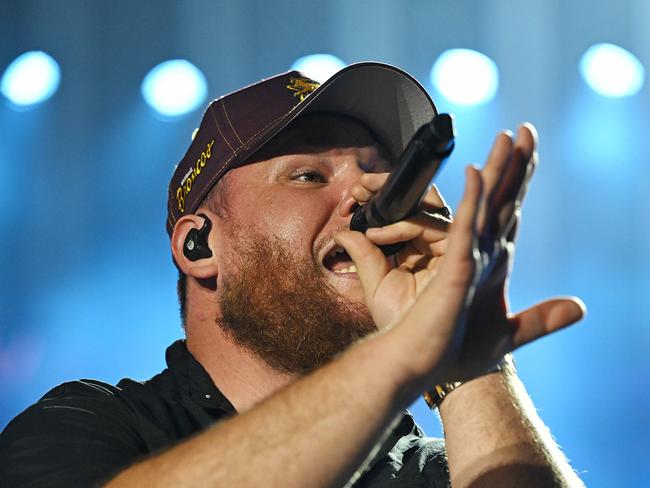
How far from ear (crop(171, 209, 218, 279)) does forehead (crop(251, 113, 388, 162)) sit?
19 centimetres

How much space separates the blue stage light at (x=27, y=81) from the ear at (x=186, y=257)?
1.64 metres

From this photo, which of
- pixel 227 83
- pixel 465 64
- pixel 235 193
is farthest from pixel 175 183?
pixel 465 64

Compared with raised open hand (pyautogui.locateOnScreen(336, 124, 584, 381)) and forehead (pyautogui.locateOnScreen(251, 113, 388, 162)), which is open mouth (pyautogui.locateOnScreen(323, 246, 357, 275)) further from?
raised open hand (pyautogui.locateOnScreen(336, 124, 584, 381))

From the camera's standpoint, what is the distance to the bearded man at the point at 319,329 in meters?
1.06

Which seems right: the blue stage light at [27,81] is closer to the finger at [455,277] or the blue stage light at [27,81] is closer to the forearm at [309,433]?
the forearm at [309,433]

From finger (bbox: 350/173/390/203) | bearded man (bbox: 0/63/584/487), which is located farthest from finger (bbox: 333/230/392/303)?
finger (bbox: 350/173/390/203)

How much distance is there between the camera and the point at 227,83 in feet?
12.0

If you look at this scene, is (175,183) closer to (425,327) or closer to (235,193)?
(235,193)

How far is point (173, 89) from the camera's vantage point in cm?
360

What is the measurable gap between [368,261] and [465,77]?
242 cm

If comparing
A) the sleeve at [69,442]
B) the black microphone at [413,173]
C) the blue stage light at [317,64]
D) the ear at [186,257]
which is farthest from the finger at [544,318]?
the blue stage light at [317,64]

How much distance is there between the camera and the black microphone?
1.25 meters

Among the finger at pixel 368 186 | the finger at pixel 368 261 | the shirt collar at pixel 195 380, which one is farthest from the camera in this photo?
the shirt collar at pixel 195 380

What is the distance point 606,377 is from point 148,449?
241cm
